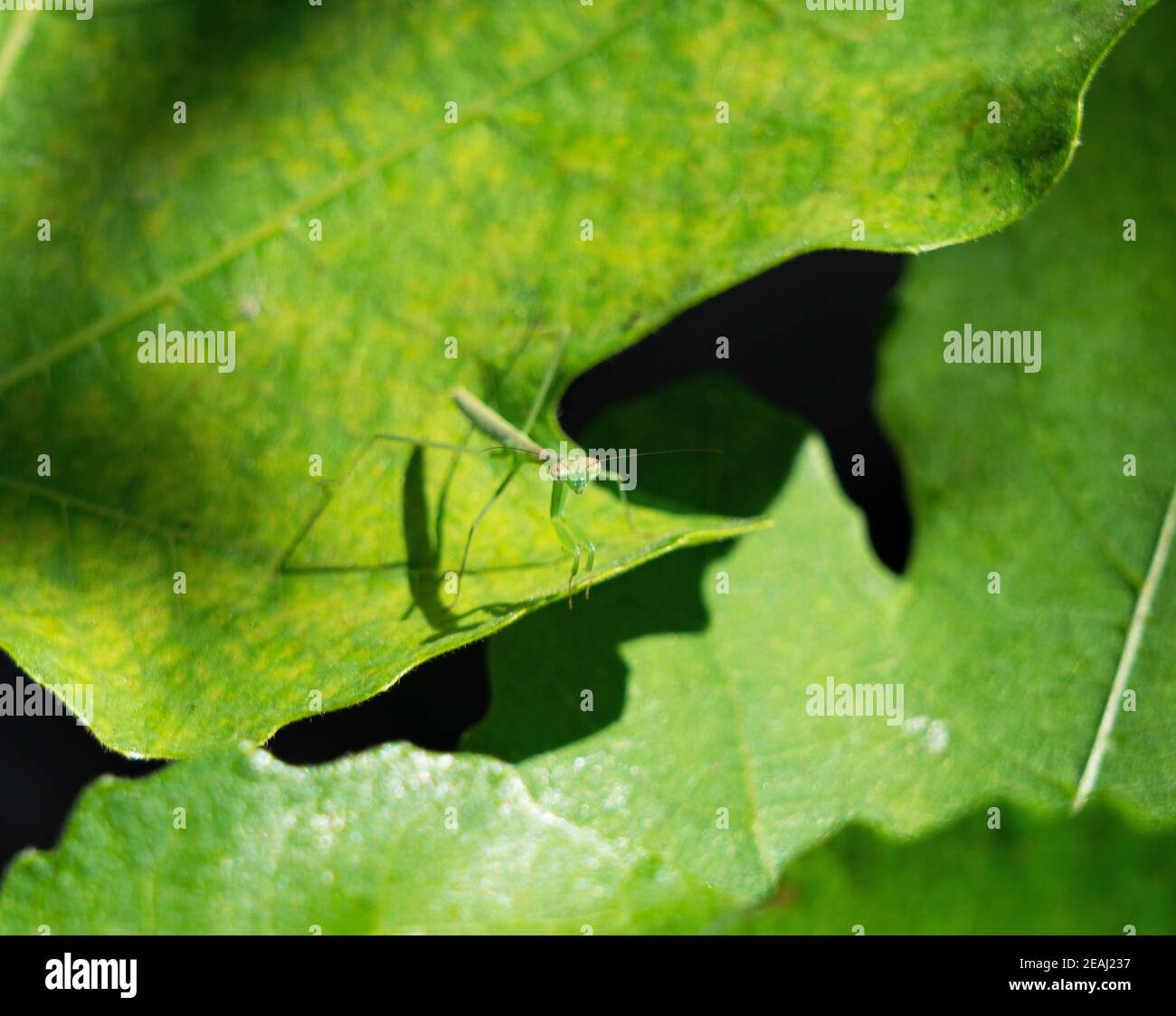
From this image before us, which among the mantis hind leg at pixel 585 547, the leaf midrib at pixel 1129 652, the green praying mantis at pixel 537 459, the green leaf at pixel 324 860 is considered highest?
the green praying mantis at pixel 537 459

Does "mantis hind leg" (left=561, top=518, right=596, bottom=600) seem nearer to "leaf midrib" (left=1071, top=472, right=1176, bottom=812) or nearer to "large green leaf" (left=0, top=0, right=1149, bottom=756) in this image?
"large green leaf" (left=0, top=0, right=1149, bottom=756)

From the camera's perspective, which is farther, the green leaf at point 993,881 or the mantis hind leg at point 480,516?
the mantis hind leg at point 480,516

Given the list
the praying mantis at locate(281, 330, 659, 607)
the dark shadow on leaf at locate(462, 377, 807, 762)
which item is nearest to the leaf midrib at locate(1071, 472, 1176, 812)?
the dark shadow on leaf at locate(462, 377, 807, 762)

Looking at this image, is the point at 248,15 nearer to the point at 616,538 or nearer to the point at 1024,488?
the point at 616,538

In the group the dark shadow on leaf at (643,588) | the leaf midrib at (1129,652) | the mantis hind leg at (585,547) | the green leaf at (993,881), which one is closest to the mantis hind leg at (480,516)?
the mantis hind leg at (585,547)

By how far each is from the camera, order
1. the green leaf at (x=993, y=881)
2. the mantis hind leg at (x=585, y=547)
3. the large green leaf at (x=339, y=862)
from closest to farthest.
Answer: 1. the green leaf at (x=993, y=881)
2. the large green leaf at (x=339, y=862)
3. the mantis hind leg at (x=585, y=547)

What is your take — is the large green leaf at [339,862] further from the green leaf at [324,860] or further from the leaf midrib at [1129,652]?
the leaf midrib at [1129,652]
